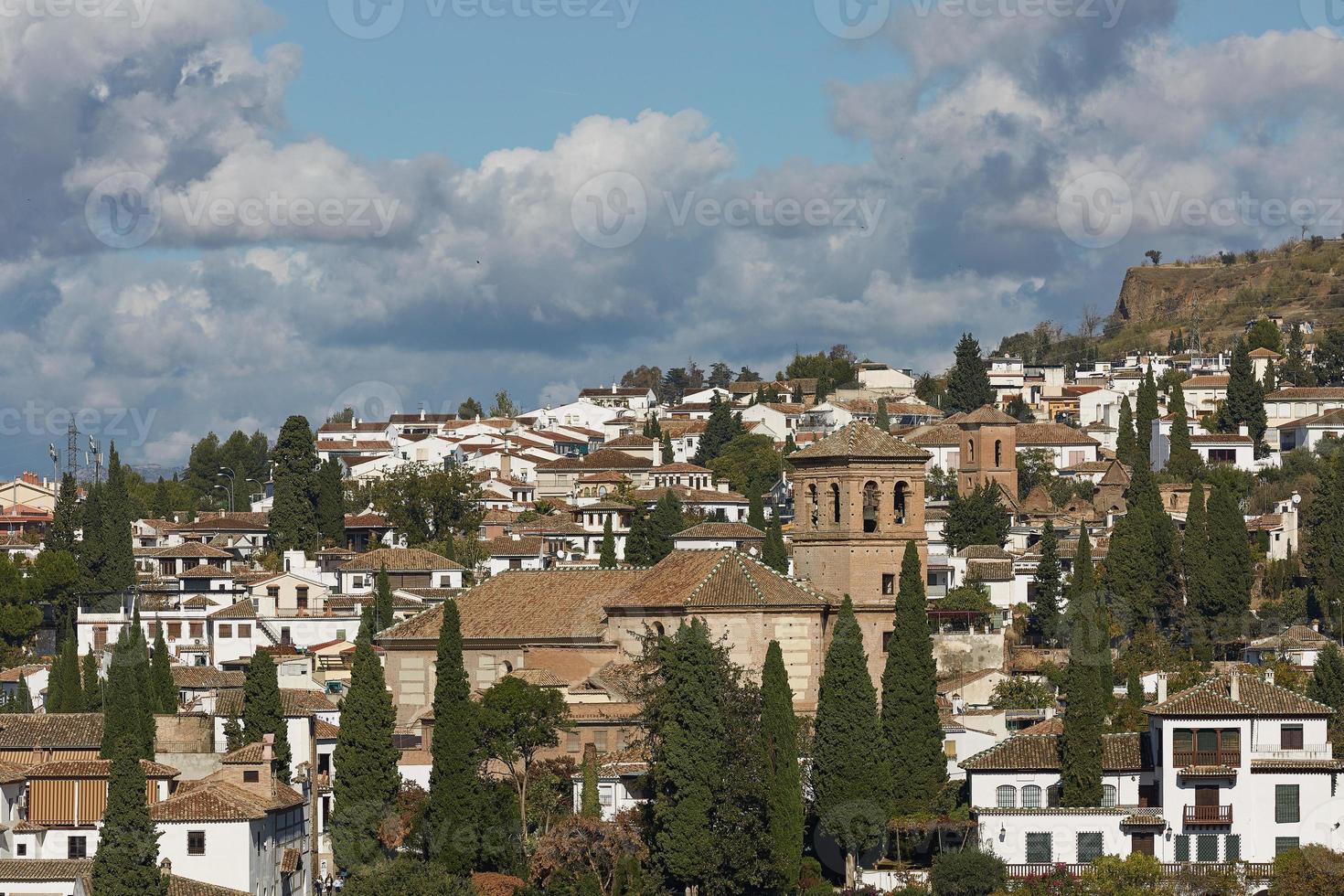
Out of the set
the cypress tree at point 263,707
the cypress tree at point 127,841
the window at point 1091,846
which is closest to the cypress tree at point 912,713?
the window at point 1091,846

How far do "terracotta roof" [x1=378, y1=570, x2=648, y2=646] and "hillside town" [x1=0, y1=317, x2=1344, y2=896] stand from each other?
0.13 meters

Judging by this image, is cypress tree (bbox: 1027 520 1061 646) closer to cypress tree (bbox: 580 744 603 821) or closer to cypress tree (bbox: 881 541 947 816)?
cypress tree (bbox: 881 541 947 816)

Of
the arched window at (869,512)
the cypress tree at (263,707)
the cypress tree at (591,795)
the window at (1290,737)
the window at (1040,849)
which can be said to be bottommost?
the window at (1040,849)

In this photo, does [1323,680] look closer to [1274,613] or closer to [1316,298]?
[1274,613]

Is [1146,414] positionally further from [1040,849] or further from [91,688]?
[1040,849]

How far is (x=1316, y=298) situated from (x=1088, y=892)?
429ft

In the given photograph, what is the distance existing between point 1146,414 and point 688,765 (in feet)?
222

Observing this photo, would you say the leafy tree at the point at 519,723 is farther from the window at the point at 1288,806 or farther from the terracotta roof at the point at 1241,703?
the window at the point at 1288,806

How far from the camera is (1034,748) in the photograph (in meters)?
58.5

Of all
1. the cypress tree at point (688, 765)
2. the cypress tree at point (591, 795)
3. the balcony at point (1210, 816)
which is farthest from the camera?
the cypress tree at point (591, 795)

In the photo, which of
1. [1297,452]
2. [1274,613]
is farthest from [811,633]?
[1297,452]

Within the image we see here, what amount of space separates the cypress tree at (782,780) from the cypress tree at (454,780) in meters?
6.96

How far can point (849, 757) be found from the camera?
56.7 m

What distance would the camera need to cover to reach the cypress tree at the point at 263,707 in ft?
207
